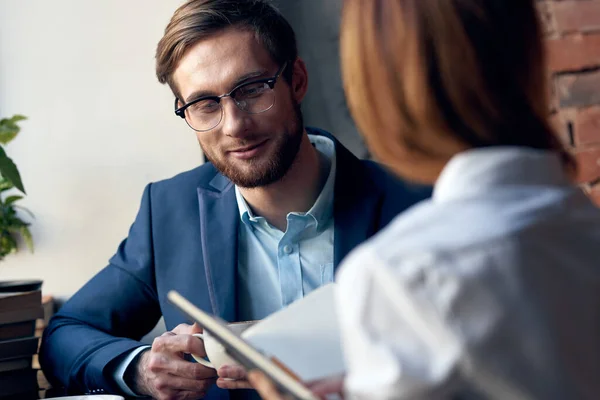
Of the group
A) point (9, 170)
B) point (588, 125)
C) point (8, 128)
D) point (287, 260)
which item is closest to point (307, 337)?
point (287, 260)

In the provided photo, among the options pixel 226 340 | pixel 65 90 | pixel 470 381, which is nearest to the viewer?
pixel 470 381

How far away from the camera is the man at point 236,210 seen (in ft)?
5.04

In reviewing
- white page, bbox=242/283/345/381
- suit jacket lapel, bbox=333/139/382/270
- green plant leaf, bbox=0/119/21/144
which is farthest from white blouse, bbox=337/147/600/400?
green plant leaf, bbox=0/119/21/144

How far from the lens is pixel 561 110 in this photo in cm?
156

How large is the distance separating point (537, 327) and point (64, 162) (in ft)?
5.45

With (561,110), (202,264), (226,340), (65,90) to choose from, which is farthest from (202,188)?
(226,340)

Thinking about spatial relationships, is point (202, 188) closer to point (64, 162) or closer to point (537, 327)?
point (64, 162)

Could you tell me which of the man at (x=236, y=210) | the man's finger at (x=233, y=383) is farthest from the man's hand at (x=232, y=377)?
the man at (x=236, y=210)

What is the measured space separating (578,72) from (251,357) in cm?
111

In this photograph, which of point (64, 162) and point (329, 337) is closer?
point (329, 337)

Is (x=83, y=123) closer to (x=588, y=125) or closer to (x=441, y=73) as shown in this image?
(x=588, y=125)

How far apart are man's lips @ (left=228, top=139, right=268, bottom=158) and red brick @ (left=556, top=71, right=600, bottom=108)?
580mm

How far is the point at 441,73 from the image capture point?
648mm

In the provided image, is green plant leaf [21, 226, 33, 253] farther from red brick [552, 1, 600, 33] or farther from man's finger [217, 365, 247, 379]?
red brick [552, 1, 600, 33]
